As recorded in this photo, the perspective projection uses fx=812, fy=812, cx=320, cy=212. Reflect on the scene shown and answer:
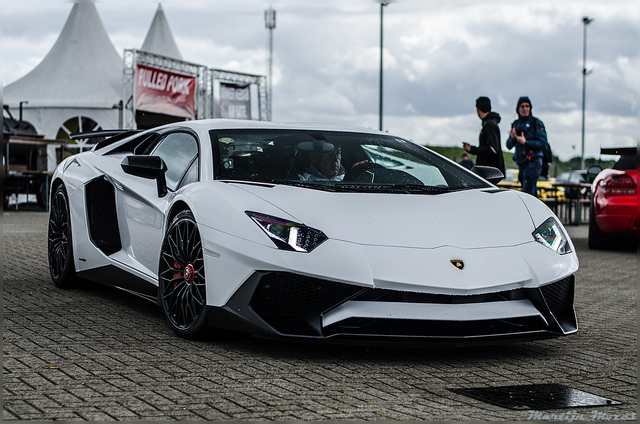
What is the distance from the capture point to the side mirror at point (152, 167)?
15.5 feet

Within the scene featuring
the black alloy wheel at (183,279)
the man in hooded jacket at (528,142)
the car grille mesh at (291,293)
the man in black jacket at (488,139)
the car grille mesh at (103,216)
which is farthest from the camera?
the man in hooded jacket at (528,142)

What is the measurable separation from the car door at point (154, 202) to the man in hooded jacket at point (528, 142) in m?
5.74

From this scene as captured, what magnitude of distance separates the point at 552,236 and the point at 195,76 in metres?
28.3

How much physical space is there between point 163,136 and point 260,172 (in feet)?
4.02

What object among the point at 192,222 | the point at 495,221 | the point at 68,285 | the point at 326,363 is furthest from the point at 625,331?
the point at 68,285

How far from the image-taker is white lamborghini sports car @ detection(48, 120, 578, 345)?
12.1ft

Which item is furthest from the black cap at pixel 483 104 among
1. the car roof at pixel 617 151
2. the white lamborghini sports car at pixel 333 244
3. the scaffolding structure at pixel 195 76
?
the scaffolding structure at pixel 195 76

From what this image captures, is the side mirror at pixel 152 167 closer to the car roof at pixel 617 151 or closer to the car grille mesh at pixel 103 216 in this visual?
the car grille mesh at pixel 103 216

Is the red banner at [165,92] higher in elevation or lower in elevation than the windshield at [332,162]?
higher

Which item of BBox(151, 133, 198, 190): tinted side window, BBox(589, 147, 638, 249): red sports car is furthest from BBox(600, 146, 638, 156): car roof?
BBox(151, 133, 198, 190): tinted side window

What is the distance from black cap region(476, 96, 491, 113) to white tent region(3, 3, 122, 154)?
21.3m

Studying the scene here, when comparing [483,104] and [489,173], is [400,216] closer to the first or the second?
[489,173]

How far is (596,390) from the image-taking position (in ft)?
11.2

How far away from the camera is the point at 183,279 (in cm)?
423
